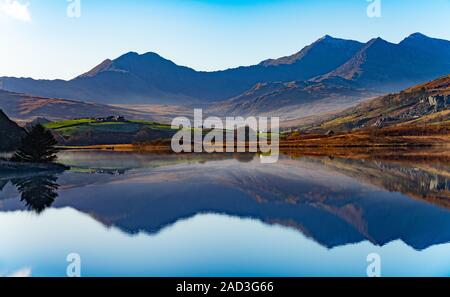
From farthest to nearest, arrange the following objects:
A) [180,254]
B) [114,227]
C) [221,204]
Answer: [221,204] → [114,227] → [180,254]

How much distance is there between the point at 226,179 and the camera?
48.0m

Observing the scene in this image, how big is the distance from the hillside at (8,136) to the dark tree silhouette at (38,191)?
1646cm

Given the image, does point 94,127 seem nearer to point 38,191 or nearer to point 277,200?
point 38,191

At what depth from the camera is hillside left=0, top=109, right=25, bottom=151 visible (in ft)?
201

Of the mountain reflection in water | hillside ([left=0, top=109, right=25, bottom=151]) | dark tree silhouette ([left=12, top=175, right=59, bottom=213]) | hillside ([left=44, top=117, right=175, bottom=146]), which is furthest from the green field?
dark tree silhouette ([left=12, top=175, right=59, bottom=213])

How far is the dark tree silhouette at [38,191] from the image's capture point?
30672 millimetres

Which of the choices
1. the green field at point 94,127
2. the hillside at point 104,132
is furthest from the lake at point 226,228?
the green field at point 94,127

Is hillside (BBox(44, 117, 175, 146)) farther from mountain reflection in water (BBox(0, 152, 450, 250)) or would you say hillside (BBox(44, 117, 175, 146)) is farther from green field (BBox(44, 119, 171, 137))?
mountain reflection in water (BBox(0, 152, 450, 250))

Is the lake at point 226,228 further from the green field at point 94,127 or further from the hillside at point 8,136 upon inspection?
the green field at point 94,127

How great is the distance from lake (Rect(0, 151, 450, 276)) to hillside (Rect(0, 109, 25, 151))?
69.0 ft

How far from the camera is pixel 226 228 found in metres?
22.7

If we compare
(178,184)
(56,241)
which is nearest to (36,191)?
(178,184)

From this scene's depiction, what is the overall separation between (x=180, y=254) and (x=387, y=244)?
8012 millimetres
